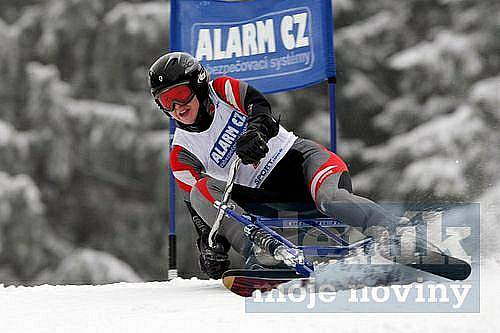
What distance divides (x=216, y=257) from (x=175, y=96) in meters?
0.65

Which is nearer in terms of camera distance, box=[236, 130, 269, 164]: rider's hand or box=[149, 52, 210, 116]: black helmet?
box=[236, 130, 269, 164]: rider's hand

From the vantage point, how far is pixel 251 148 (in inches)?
118

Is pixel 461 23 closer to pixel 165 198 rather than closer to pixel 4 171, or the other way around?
pixel 165 198

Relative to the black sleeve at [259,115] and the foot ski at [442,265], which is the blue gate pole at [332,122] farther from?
the foot ski at [442,265]

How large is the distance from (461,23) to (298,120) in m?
2.34

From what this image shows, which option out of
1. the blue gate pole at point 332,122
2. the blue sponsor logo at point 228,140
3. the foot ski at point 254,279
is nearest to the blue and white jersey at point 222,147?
the blue sponsor logo at point 228,140

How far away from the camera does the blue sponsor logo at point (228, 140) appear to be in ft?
11.1

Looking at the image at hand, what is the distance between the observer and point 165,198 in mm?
10633

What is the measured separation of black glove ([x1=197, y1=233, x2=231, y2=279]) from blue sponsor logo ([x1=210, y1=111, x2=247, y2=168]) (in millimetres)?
327

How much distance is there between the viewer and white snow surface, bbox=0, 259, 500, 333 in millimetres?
2201

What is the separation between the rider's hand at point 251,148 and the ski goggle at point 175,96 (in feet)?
1.21

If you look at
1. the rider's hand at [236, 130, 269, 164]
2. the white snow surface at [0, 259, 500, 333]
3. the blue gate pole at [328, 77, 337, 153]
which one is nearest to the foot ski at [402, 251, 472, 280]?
the white snow surface at [0, 259, 500, 333]

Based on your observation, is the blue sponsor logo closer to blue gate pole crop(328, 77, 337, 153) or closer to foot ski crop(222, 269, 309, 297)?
foot ski crop(222, 269, 309, 297)

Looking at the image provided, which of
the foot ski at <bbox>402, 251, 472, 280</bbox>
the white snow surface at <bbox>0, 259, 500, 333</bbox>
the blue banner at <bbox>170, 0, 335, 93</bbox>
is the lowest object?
the white snow surface at <bbox>0, 259, 500, 333</bbox>
